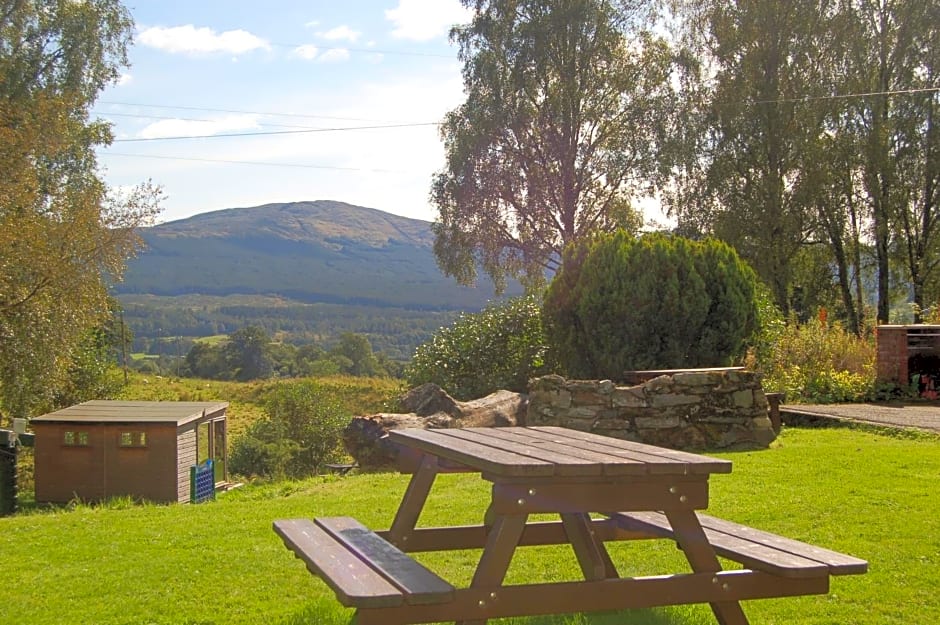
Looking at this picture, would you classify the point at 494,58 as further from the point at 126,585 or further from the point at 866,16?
the point at 126,585

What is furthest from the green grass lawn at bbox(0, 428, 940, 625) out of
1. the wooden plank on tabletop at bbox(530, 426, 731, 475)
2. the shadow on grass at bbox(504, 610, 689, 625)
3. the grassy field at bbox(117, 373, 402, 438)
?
the grassy field at bbox(117, 373, 402, 438)

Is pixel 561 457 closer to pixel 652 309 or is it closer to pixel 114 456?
pixel 652 309

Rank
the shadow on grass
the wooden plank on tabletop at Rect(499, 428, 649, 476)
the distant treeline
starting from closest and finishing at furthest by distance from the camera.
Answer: the wooden plank on tabletop at Rect(499, 428, 649, 476), the shadow on grass, the distant treeline

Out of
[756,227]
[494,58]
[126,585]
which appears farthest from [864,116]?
[126,585]

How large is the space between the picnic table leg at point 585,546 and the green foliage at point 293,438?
11.2 m

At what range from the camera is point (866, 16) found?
30.6 metres

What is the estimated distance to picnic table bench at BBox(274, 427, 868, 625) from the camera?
3133 mm

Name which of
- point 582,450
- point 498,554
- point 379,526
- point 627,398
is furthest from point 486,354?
point 498,554

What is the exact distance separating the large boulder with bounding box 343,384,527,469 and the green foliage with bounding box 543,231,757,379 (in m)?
2.26

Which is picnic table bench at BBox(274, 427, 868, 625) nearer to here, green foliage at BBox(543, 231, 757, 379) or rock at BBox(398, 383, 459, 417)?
rock at BBox(398, 383, 459, 417)

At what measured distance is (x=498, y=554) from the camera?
3160 millimetres

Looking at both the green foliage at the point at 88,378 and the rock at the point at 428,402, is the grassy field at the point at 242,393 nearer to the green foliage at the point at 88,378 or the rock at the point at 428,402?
the green foliage at the point at 88,378

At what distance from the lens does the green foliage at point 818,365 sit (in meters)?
14.7

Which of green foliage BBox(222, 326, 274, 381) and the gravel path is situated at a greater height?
the gravel path
